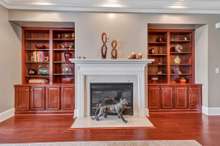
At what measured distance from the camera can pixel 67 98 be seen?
632 centimetres

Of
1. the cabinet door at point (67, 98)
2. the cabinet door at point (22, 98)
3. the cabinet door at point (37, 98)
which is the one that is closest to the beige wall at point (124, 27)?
the cabinet door at point (67, 98)

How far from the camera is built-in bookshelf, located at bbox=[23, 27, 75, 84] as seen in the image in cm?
669

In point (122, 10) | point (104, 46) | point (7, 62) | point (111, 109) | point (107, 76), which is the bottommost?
point (111, 109)

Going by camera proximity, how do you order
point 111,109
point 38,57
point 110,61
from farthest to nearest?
point 38,57, point 110,61, point 111,109

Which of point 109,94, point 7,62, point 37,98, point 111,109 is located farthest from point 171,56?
point 7,62

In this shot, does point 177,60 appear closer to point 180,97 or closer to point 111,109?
point 180,97

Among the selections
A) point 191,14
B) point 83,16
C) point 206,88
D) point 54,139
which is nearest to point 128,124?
point 54,139

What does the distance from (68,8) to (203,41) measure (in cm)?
376

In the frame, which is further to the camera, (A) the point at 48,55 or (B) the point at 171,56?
(B) the point at 171,56

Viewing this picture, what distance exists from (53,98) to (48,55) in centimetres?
132

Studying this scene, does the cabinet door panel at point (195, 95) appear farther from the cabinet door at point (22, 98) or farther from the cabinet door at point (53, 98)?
the cabinet door at point (22, 98)

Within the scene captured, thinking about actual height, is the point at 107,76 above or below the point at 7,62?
below

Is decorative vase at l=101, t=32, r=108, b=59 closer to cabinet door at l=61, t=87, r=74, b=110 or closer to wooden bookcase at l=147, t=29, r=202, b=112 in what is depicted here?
cabinet door at l=61, t=87, r=74, b=110

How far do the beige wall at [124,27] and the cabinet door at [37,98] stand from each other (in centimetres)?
150
